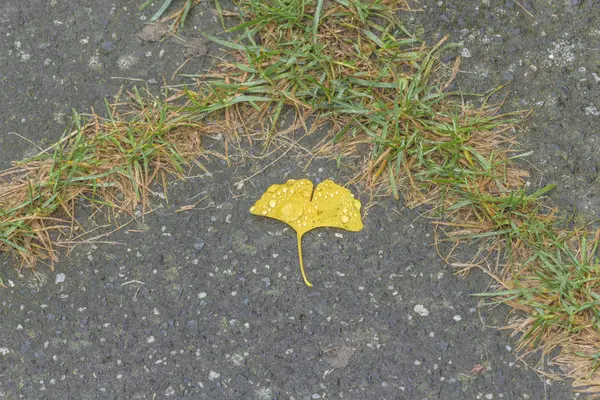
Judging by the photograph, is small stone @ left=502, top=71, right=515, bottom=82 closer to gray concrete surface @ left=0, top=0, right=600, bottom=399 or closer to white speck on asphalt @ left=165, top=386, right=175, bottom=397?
gray concrete surface @ left=0, top=0, right=600, bottom=399

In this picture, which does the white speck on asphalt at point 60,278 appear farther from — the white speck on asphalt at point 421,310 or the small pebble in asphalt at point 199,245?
the white speck on asphalt at point 421,310

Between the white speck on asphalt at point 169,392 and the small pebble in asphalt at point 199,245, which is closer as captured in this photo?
the white speck on asphalt at point 169,392

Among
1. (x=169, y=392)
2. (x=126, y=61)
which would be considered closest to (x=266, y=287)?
(x=169, y=392)

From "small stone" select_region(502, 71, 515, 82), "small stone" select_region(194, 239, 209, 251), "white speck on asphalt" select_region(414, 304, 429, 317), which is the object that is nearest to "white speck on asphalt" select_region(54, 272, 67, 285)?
"small stone" select_region(194, 239, 209, 251)

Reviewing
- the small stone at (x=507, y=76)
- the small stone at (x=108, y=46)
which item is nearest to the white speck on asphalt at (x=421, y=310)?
the small stone at (x=507, y=76)

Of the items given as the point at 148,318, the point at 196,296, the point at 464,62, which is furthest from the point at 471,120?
the point at 148,318

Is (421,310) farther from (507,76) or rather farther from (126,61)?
(126,61)
